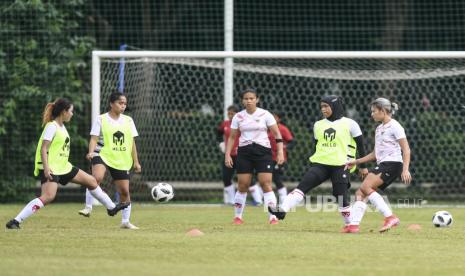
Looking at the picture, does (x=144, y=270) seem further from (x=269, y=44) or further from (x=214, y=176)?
(x=269, y=44)

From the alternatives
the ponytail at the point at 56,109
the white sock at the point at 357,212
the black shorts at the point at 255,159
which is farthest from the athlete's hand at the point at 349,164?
the ponytail at the point at 56,109

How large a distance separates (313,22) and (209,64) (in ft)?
16.8

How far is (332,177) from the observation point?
43.6 feet

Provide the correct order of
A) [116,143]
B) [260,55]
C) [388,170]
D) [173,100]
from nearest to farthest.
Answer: [388,170] → [116,143] → [260,55] → [173,100]

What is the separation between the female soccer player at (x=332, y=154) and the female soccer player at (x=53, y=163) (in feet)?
8.35

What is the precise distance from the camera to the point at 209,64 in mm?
20547

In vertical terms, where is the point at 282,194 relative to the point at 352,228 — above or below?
below

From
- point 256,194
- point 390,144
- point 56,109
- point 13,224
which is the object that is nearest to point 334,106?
point 390,144

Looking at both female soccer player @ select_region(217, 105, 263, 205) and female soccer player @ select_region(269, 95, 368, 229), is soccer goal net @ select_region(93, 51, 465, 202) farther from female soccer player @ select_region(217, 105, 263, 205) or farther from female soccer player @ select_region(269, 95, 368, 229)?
female soccer player @ select_region(269, 95, 368, 229)

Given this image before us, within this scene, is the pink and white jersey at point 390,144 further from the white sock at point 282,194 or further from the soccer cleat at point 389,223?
the white sock at point 282,194

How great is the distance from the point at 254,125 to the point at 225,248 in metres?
4.13

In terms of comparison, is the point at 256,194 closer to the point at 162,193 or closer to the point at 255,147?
the point at 255,147

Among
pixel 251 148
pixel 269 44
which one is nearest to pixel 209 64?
pixel 269 44

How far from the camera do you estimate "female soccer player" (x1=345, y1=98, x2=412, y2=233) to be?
508 inches
